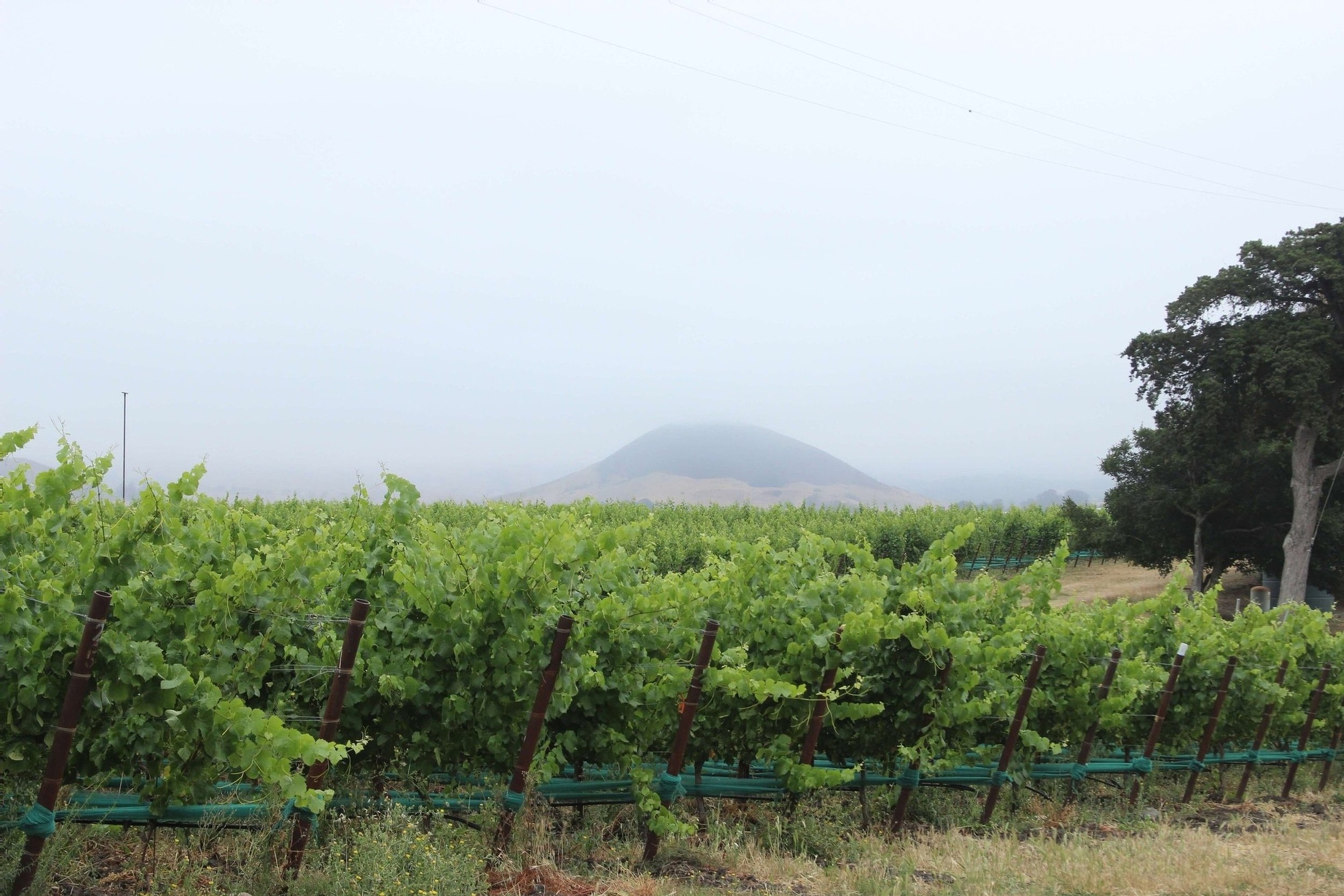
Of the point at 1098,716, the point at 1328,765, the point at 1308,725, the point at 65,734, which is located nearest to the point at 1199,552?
the point at 1328,765

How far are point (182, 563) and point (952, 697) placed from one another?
5.24 m

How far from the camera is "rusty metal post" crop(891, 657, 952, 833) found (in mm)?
7078

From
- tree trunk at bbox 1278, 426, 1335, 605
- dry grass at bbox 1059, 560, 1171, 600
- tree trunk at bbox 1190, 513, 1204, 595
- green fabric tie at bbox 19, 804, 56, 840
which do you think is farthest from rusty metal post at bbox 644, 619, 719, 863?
tree trunk at bbox 1190, 513, 1204, 595

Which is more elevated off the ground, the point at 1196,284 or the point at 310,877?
the point at 1196,284

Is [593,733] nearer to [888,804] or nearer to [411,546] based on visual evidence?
[411,546]

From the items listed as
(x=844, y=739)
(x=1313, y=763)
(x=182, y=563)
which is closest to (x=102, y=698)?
(x=182, y=563)

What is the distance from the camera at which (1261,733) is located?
1158cm

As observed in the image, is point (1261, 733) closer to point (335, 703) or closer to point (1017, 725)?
point (1017, 725)

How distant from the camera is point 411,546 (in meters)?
5.77

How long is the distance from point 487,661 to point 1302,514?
3351cm

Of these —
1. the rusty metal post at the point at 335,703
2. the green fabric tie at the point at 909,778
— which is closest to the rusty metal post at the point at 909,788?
the green fabric tie at the point at 909,778

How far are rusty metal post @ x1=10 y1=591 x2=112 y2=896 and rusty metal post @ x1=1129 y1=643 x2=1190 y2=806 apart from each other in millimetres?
9178

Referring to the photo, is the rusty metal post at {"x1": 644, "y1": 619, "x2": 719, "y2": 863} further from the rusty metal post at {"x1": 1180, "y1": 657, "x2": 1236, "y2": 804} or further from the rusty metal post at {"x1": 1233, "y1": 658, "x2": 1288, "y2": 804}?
the rusty metal post at {"x1": 1233, "y1": 658, "x2": 1288, "y2": 804}

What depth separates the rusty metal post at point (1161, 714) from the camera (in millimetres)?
9727
